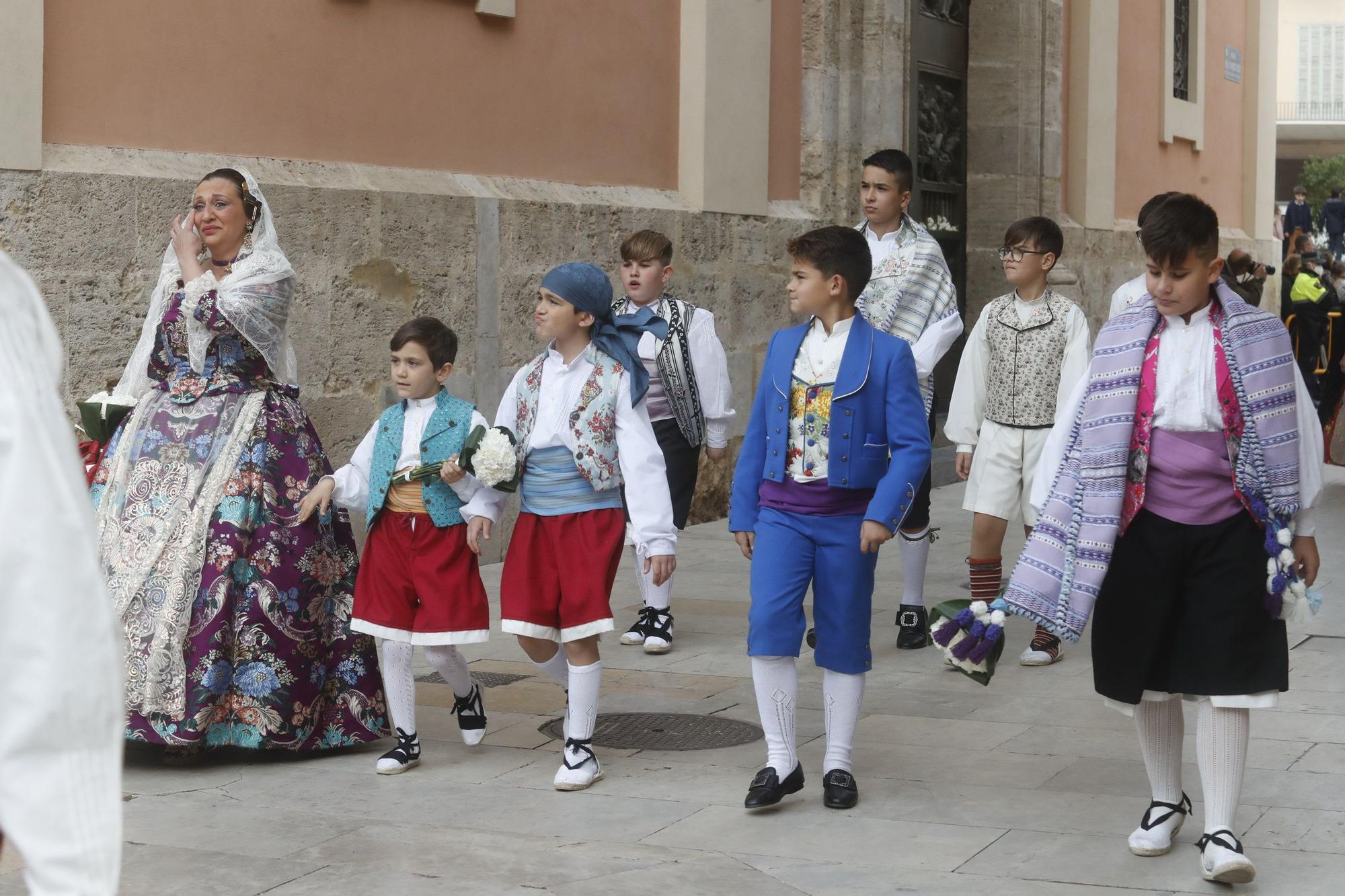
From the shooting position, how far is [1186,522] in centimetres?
429

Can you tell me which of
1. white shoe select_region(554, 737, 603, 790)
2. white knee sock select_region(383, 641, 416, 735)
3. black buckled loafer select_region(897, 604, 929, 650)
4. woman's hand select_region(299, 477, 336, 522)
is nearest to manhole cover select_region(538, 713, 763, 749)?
white shoe select_region(554, 737, 603, 790)

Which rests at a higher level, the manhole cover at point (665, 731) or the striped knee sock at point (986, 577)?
the striped knee sock at point (986, 577)

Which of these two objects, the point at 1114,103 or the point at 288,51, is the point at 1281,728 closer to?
the point at 288,51

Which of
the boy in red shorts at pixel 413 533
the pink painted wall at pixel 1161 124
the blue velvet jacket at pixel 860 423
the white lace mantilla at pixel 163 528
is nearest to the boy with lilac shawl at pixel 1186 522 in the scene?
the blue velvet jacket at pixel 860 423

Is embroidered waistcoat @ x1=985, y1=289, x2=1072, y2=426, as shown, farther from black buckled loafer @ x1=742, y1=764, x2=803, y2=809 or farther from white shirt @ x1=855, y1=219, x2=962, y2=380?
black buckled loafer @ x1=742, y1=764, x2=803, y2=809

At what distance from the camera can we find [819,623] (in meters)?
5.03

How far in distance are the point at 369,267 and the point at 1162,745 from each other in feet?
17.0

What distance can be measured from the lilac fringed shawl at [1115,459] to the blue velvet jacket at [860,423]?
0.54 meters

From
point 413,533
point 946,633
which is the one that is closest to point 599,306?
point 413,533

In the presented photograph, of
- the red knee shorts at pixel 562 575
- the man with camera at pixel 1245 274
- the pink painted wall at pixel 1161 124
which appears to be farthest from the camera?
the pink painted wall at pixel 1161 124

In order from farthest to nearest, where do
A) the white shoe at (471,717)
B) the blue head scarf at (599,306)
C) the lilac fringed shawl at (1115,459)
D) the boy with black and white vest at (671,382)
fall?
the boy with black and white vest at (671,382)
the white shoe at (471,717)
the blue head scarf at (599,306)
the lilac fringed shawl at (1115,459)

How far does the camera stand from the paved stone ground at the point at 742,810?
419 centimetres

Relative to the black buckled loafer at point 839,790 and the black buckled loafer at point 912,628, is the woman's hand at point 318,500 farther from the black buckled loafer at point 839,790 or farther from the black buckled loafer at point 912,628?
the black buckled loafer at point 912,628

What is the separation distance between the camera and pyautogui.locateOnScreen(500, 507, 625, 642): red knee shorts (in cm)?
521
